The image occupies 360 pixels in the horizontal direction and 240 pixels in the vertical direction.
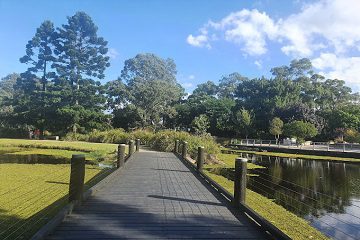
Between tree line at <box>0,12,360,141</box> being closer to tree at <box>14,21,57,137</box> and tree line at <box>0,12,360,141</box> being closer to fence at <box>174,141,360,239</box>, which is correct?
tree at <box>14,21,57,137</box>

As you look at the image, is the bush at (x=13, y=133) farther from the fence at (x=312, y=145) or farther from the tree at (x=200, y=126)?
the fence at (x=312, y=145)

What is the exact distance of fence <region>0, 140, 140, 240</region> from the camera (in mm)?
5859

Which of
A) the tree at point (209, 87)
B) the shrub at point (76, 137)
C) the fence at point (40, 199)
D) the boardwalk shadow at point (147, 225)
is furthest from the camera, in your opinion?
the tree at point (209, 87)

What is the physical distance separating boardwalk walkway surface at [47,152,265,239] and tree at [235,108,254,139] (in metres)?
40.5

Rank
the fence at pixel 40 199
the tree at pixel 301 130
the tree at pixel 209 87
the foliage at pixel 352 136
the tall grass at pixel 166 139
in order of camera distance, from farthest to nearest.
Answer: the tree at pixel 209 87 < the tree at pixel 301 130 < the foliage at pixel 352 136 < the tall grass at pixel 166 139 < the fence at pixel 40 199

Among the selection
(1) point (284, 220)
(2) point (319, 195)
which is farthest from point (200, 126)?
(1) point (284, 220)

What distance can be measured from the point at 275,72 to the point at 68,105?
170 feet

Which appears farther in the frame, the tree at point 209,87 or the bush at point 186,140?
the tree at point 209,87

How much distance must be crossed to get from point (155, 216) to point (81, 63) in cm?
4607

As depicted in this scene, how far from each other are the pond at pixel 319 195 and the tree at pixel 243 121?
3009 cm

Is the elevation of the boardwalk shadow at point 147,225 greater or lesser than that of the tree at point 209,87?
lesser

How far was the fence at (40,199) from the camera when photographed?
19.2ft

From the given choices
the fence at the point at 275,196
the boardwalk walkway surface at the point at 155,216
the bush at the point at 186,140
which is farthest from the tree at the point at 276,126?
the boardwalk walkway surface at the point at 155,216

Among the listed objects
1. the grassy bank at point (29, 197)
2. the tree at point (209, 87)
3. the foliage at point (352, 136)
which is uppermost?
the tree at point (209, 87)
